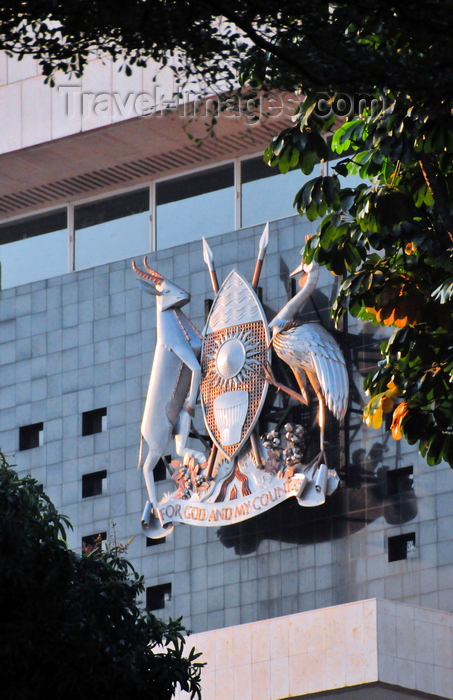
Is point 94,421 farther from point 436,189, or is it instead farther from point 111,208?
point 436,189

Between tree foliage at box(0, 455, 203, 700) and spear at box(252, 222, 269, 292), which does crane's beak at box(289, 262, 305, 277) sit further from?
tree foliage at box(0, 455, 203, 700)

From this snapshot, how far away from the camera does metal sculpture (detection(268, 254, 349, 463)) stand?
94.1 ft

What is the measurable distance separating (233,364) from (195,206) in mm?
4929

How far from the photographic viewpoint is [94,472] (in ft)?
111

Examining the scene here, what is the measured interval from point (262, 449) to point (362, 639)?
470 centimetres

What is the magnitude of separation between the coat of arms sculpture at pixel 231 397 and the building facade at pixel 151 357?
1.83ft

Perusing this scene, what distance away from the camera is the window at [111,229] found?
3475cm

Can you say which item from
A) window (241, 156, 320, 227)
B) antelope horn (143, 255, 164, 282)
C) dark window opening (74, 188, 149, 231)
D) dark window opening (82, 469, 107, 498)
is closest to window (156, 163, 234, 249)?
window (241, 156, 320, 227)

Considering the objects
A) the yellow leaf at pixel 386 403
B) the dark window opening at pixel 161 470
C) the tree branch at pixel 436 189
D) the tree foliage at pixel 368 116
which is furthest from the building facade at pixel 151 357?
the tree branch at pixel 436 189

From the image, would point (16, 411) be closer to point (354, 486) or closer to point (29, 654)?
point (354, 486)

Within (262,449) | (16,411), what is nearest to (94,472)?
(16,411)

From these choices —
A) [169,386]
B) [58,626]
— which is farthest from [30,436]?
[58,626]

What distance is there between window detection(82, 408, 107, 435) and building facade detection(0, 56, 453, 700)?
0.15 ft

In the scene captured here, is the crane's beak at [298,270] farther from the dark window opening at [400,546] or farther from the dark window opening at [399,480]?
the dark window opening at [400,546]
